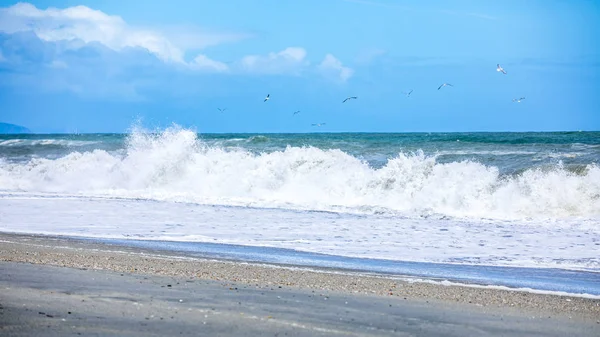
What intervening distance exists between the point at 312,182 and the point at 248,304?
17400mm

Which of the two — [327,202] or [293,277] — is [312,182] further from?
[293,277]

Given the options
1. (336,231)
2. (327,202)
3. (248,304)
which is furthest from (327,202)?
(248,304)

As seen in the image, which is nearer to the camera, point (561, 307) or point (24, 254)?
point (561, 307)

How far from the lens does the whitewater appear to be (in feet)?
40.6

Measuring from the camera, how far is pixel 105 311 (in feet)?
19.1

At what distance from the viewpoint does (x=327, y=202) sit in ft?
68.5

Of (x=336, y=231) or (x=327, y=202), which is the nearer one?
(x=336, y=231)

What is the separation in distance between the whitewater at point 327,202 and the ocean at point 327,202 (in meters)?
0.04

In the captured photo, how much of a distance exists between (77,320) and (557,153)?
2687cm

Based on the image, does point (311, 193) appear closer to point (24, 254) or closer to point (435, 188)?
point (435, 188)

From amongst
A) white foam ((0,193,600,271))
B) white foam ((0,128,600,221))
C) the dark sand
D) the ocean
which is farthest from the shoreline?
white foam ((0,128,600,221))

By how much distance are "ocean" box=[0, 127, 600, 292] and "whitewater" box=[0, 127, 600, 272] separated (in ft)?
0.13

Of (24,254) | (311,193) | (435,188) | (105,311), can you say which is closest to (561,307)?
(105,311)

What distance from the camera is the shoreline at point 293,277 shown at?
23.4 feet
